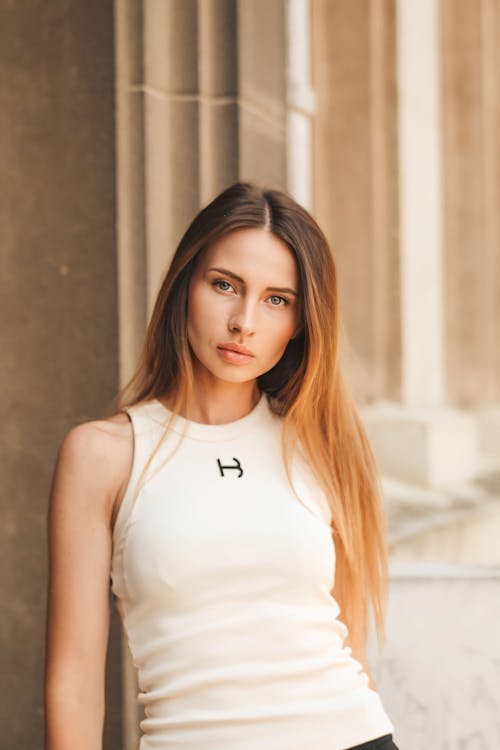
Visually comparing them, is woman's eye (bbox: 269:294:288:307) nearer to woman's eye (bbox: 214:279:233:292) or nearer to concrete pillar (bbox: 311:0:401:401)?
woman's eye (bbox: 214:279:233:292)

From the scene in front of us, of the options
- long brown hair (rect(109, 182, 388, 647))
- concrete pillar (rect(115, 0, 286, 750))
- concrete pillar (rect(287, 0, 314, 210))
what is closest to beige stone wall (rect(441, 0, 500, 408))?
concrete pillar (rect(287, 0, 314, 210))

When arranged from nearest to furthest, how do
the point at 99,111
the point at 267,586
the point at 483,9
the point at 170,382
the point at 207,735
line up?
the point at 207,735 < the point at 267,586 < the point at 170,382 < the point at 99,111 < the point at 483,9

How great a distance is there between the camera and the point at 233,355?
1.77 metres

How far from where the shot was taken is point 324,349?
1.93 meters

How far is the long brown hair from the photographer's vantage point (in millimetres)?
1825

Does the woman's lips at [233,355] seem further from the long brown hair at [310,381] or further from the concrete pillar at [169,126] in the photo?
the concrete pillar at [169,126]

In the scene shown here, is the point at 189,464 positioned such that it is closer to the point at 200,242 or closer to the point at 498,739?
the point at 200,242

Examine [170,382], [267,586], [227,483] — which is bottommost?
[267,586]

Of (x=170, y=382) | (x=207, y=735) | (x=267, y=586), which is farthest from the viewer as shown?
(x=170, y=382)

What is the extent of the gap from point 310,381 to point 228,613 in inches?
19.4

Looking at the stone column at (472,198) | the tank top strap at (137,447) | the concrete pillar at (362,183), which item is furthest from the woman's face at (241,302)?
the stone column at (472,198)

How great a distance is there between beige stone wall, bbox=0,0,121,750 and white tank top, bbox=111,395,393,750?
60 cm

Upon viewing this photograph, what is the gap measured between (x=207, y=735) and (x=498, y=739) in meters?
1.09

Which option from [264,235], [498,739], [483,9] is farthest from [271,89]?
[483,9]
